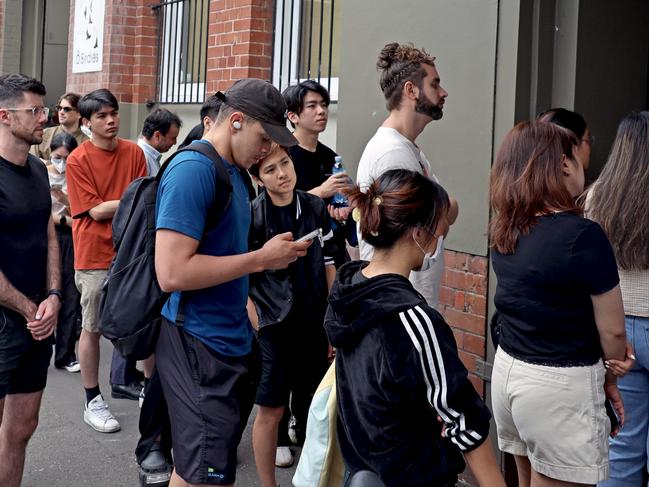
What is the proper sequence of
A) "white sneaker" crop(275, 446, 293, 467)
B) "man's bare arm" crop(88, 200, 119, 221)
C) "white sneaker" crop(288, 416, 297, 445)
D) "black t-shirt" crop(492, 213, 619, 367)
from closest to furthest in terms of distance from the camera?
"black t-shirt" crop(492, 213, 619, 367)
"white sneaker" crop(275, 446, 293, 467)
"white sneaker" crop(288, 416, 297, 445)
"man's bare arm" crop(88, 200, 119, 221)

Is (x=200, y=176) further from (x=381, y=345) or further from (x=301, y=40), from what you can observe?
(x=301, y=40)

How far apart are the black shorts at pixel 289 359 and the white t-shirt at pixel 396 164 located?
2.52 feet

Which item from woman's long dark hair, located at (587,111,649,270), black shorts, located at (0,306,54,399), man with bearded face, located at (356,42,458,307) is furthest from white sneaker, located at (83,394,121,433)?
woman's long dark hair, located at (587,111,649,270)

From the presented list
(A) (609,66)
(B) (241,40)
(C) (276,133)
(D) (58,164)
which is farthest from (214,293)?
(B) (241,40)

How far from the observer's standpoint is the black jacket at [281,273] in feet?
15.1

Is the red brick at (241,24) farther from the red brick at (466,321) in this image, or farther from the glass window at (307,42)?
the red brick at (466,321)

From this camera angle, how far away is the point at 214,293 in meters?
3.52

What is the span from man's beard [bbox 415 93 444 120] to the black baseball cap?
1.13 meters

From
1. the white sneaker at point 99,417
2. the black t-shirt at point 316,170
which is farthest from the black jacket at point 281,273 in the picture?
the white sneaker at point 99,417

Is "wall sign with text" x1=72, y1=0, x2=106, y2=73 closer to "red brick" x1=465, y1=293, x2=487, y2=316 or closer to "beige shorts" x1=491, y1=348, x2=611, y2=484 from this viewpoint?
"red brick" x1=465, y1=293, x2=487, y2=316

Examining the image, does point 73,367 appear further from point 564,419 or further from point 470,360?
point 564,419

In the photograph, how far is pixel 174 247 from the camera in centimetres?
326

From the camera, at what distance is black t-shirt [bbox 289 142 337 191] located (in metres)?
5.45

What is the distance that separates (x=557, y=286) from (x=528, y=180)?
1.38 feet
